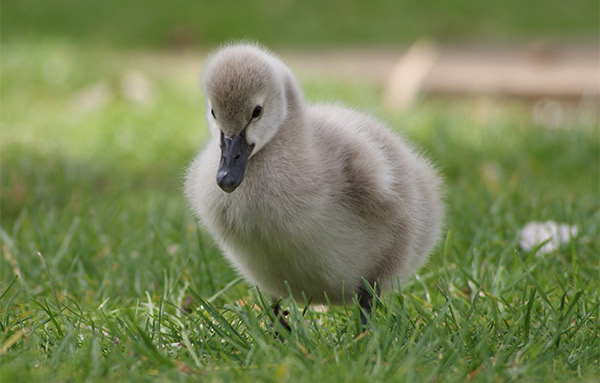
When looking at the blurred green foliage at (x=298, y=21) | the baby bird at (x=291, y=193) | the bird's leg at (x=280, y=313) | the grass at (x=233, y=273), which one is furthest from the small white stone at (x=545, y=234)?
the blurred green foliage at (x=298, y=21)

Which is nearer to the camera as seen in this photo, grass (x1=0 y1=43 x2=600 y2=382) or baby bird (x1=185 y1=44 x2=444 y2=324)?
grass (x1=0 y1=43 x2=600 y2=382)

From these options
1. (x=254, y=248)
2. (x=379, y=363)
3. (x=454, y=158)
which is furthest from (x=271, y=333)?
(x=454, y=158)

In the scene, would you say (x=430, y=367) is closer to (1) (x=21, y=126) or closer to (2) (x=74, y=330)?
(2) (x=74, y=330)

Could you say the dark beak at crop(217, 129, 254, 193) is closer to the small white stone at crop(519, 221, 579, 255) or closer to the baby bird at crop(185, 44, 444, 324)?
the baby bird at crop(185, 44, 444, 324)

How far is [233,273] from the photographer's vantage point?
3.80 metres

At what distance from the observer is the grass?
8.36ft

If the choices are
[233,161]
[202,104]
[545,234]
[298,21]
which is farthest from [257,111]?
[298,21]

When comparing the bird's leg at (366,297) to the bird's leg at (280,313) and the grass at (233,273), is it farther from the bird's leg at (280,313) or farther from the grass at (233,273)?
the bird's leg at (280,313)

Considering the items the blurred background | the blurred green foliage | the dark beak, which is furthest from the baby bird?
the blurred green foliage

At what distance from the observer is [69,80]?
8703 millimetres

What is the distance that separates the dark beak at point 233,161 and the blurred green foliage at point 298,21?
32.6ft

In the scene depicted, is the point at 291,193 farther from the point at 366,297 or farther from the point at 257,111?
the point at 366,297

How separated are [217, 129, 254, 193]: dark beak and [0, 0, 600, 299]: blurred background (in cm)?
76

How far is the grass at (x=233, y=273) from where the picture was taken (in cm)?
255
